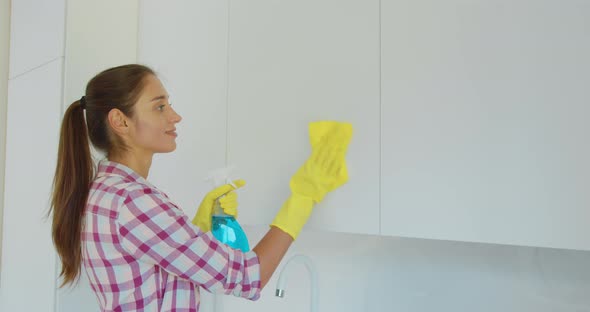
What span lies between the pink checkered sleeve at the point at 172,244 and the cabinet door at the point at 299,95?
0.32 m

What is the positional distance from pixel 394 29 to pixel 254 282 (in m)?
0.58

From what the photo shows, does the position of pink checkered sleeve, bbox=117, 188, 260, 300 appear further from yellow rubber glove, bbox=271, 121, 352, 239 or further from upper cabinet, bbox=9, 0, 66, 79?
upper cabinet, bbox=9, 0, 66, 79

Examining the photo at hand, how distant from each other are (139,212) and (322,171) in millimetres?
407

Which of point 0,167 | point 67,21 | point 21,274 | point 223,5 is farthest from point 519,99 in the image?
point 0,167

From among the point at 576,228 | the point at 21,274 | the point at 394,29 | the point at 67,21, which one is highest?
the point at 67,21

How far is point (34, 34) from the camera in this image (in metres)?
1.69

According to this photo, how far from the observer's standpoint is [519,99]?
880 mm

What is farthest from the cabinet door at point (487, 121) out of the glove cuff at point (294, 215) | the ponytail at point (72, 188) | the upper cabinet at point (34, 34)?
the upper cabinet at point (34, 34)

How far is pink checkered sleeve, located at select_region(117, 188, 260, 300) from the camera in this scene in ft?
2.91

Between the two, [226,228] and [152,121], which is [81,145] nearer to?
[152,121]

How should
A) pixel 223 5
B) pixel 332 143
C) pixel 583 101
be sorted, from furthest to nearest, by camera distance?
pixel 223 5 < pixel 332 143 < pixel 583 101

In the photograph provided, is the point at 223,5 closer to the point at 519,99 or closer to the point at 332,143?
the point at 332,143

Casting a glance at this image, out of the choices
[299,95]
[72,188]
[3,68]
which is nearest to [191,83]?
[299,95]

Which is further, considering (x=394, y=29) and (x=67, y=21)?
(x=67, y=21)
